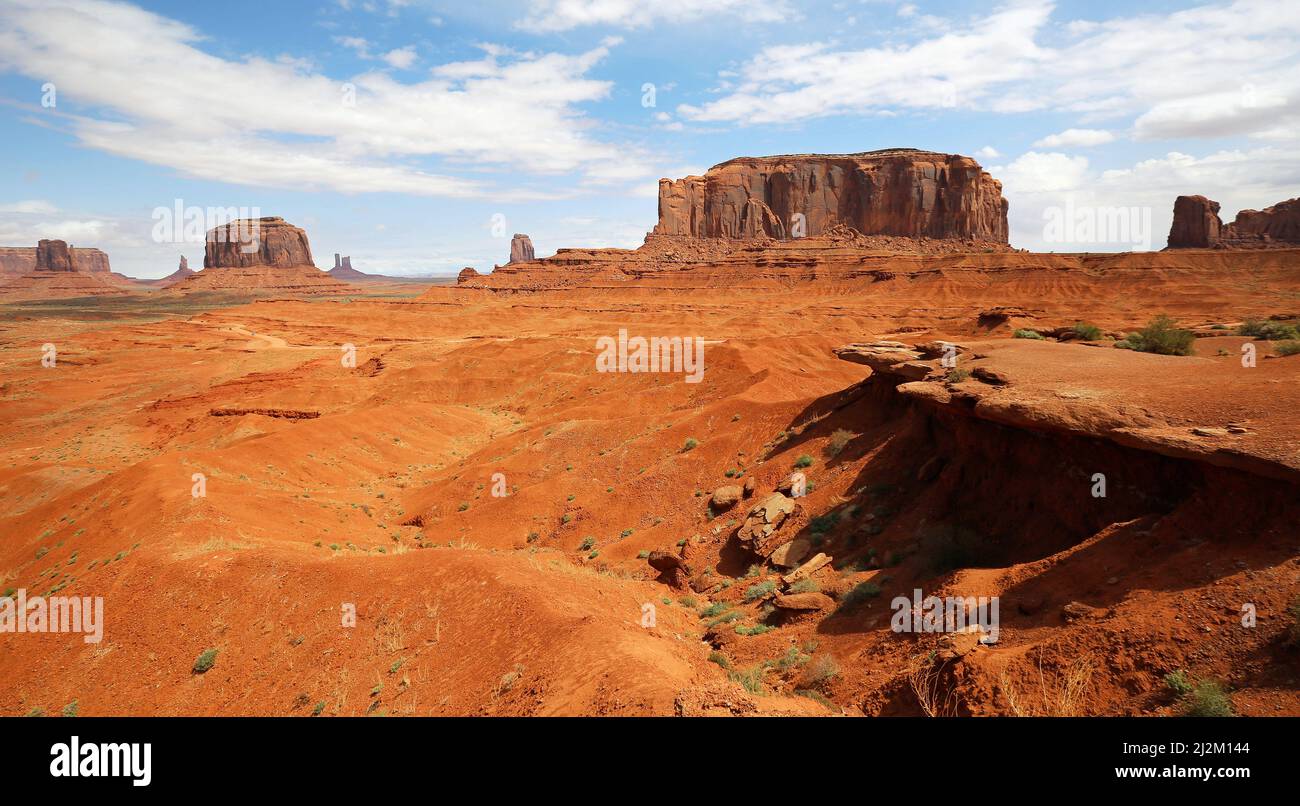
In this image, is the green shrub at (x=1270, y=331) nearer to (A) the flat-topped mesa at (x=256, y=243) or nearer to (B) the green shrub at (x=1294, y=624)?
(B) the green shrub at (x=1294, y=624)

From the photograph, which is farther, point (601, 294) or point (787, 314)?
point (601, 294)

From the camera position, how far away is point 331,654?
9.59m

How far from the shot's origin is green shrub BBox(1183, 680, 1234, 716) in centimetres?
471

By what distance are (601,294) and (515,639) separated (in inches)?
3331

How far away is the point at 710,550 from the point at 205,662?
31.5ft

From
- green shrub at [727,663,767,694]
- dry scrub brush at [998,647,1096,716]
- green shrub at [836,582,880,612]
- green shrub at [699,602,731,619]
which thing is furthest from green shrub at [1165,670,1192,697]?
green shrub at [699,602,731,619]

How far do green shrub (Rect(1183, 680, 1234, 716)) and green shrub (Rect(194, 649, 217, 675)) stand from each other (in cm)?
1277

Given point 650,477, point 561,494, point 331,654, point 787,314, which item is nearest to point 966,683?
point 331,654

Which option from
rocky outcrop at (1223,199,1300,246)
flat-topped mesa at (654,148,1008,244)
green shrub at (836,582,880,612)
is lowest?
green shrub at (836,582,880,612)

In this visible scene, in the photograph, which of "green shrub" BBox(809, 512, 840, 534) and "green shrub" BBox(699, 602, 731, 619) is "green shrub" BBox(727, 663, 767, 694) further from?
"green shrub" BBox(809, 512, 840, 534)

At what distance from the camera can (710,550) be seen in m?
13.9

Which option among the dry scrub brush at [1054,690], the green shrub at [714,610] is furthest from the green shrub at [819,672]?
the green shrub at [714,610]

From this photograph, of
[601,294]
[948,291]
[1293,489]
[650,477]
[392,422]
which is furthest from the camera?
[601,294]
